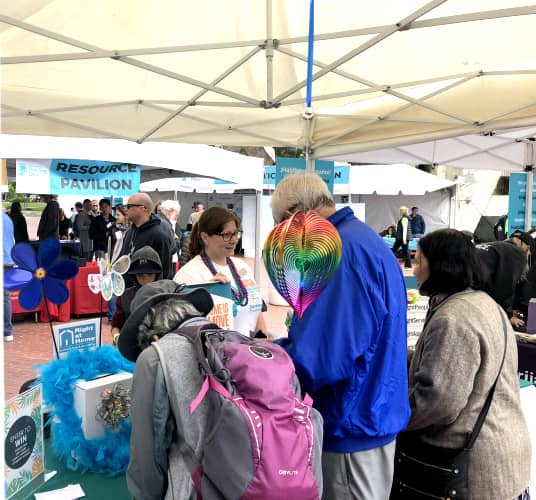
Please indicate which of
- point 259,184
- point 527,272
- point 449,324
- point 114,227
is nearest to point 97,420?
point 449,324

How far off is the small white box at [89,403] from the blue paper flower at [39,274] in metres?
0.55

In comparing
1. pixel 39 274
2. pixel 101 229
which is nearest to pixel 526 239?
pixel 39 274

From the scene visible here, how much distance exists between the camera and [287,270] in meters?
1.39

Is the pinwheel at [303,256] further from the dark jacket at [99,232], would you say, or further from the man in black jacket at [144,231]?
the dark jacket at [99,232]

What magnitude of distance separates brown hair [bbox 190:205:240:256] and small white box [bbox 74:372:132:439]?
113cm

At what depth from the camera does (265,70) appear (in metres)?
3.41

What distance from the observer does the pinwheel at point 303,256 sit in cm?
137

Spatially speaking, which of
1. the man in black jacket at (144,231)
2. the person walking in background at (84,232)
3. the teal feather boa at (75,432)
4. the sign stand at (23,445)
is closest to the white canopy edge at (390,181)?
the person walking in background at (84,232)

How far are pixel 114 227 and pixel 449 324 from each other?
956 centimetres

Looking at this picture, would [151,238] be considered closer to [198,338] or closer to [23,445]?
[23,445]

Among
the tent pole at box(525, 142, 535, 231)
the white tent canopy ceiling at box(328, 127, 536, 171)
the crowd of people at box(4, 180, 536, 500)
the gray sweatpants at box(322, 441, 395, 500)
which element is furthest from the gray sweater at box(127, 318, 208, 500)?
the tent pole at box(525, 142, 535, 231)

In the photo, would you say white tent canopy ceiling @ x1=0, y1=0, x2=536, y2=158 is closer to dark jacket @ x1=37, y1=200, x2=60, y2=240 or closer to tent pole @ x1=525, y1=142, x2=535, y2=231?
tent pole @ x1=525, y1=142, x2=535, y2=231

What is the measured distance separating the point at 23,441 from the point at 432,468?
136cm

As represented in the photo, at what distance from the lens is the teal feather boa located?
5.73ft
